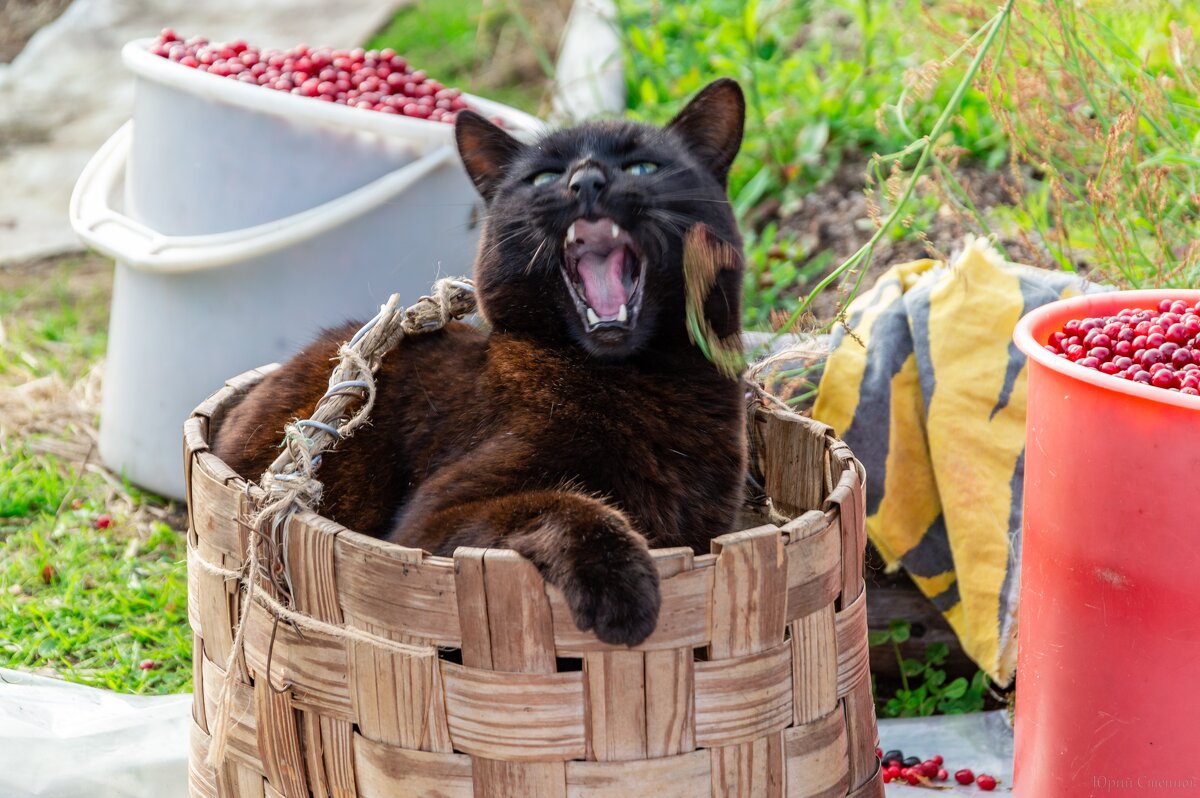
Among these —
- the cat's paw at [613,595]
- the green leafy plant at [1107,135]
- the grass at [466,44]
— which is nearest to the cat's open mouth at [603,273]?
the cat's paw at [613,595]

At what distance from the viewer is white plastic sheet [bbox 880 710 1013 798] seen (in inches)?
66.2

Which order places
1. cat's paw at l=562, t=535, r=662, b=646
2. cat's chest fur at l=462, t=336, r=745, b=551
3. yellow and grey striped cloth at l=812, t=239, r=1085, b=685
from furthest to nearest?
1. yellow and grey striped cloth at l=812, t=239, r=1085, b=685
2. cat's chest fur at l=462, t=336, r=745, b=551
3. cat's paw at l=562, t=535, r=662, b=646

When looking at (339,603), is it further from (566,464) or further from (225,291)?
(225,291)

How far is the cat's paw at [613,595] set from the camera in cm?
102

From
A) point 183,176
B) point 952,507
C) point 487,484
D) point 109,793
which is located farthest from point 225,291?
point 952,507

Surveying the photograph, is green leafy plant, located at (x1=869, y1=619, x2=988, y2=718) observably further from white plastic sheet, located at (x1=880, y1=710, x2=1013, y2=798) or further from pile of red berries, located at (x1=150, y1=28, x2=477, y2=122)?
pile of red berries, located at (x1=150, y1=28, x2=477, y2=122)

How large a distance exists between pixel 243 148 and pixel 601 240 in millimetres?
1095

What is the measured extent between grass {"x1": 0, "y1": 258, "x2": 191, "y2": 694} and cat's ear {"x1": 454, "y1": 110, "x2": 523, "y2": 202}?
2.06ft

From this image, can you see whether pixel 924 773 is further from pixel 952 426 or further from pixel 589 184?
pixel 589 184

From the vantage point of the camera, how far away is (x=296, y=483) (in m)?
1.15

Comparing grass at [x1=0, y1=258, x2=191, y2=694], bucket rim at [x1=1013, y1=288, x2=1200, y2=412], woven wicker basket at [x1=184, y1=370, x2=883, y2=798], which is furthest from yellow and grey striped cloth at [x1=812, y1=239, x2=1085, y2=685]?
grass at [x1=0, y1=258, x2=191, y2=694]

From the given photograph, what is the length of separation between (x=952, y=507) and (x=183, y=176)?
1.49m

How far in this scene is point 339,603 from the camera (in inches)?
44.1

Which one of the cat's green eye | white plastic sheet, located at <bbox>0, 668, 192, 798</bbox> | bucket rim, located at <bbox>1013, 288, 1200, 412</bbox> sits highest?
the cat's green eye
